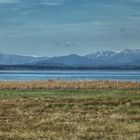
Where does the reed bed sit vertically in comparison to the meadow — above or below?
above

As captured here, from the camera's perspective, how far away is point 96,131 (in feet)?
80.8

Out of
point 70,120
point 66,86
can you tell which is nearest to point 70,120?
point 70,120

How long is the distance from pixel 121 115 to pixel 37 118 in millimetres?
5225

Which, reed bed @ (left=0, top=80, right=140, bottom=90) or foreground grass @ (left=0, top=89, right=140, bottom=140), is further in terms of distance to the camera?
reed bed @ (left=0, top=80, right=140, bottom=90)

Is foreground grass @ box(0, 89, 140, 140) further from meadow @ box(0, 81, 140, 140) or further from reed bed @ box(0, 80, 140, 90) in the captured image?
reed bed @ box(0, 80, 140, 90)

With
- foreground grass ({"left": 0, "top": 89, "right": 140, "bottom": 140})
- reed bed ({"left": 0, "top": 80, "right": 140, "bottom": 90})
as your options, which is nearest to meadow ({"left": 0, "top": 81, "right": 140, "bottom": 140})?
foreground grass ({"left": 0, "top": 89, "right": 140, "bottom": 140})

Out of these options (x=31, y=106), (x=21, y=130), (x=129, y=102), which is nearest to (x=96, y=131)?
(x=21, y=130)

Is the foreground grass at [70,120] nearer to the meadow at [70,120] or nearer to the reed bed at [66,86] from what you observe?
the meadow at [70,120]

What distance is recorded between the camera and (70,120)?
2953 cm

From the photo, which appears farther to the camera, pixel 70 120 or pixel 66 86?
pixel 66 86

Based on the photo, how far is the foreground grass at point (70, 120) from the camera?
23.2 meters

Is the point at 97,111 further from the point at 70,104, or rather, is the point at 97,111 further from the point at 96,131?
the point at 96,131

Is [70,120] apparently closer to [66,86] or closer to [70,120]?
[70,120]

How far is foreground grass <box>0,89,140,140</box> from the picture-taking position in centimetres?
2319
